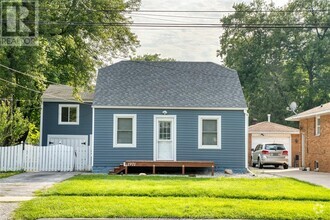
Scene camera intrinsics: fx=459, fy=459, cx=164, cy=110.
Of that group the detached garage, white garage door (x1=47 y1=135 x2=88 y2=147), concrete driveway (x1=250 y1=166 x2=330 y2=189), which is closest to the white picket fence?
white garage door (x1=47 y1=135 x2=88 y2=147)

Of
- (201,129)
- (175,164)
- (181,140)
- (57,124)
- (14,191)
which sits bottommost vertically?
(14,191)

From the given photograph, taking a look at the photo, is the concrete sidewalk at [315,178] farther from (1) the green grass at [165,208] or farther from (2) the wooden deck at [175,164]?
(1) the green grass at [165,208]

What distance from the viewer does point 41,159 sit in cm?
2311

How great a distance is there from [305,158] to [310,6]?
70.2 ft

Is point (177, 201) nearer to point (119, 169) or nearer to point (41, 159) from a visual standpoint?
point (119, 169)

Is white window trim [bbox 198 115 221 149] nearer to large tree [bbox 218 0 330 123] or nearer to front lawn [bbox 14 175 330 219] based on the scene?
front lawn [bbox 14 175 330 219]

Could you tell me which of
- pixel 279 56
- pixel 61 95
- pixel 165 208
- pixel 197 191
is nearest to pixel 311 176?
pixel 197 191

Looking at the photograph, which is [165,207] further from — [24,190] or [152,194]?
[24,190]

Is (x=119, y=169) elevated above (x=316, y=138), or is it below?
below

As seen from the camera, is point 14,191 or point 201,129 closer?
point 14,191

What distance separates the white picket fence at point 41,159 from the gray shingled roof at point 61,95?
7.86 metres

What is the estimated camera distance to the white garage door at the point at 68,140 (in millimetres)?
30567

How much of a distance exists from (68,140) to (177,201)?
787 inches

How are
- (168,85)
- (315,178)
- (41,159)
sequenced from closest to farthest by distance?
(315,178)
(41,159)
(168,85)
